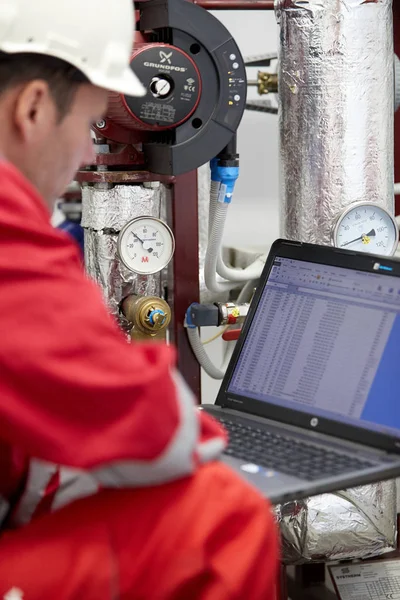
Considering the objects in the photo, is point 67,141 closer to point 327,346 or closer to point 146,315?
point 327,346

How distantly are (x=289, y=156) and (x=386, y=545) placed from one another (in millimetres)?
776

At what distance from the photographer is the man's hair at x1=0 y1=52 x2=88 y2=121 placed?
3.07 feet

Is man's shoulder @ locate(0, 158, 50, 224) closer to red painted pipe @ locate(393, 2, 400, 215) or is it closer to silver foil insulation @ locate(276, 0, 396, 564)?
silver foil insulation @ locate(276, 0, 396, 564)

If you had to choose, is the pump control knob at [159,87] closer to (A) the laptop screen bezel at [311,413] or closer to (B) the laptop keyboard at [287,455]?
(A) the laptop screen bezel at [311,413]

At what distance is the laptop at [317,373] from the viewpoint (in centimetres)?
112

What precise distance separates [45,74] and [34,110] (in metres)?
0.04

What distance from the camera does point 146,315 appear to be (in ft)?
5.56

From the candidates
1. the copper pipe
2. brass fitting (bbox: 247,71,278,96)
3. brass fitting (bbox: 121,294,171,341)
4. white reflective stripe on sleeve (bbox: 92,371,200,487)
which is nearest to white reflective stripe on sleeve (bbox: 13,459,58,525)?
white reflective stripe on sleeve (bbox: 92,371,200,487)

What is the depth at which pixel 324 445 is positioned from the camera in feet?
3.85

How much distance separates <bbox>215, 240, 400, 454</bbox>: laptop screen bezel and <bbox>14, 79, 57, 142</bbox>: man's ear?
514 mm

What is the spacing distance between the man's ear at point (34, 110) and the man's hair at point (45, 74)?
11mm

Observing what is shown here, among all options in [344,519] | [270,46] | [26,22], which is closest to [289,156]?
[344,519]

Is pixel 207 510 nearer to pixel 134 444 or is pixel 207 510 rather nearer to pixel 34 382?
pixel 134 444

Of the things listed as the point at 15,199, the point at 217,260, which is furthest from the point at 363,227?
the point at 15,199
